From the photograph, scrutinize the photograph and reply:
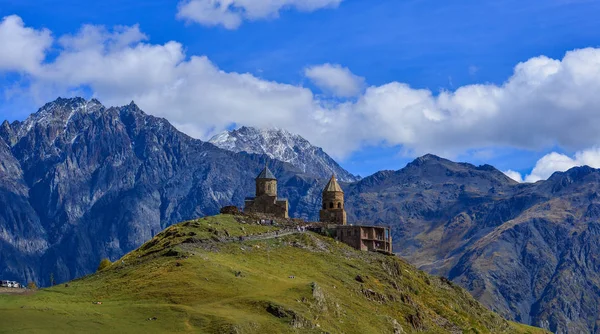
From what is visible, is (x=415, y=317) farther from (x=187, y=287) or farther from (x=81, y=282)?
(x=81, y=282)

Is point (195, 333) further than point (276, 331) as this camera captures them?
No

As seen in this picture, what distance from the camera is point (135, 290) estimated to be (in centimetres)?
15675

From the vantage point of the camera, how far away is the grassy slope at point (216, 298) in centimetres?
13600

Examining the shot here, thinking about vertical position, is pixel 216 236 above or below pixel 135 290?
above

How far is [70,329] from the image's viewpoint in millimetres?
129000

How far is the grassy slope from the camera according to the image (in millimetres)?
136000

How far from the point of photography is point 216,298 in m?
152

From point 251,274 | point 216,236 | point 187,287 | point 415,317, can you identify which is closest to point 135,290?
point 187,287

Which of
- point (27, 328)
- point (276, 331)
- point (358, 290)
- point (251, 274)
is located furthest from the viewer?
point (358, 290)

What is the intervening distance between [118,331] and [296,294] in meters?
39.3

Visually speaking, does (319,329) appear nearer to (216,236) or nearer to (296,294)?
(296,294)

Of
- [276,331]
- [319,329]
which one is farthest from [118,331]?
[319,329]

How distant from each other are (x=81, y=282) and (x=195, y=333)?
150ft

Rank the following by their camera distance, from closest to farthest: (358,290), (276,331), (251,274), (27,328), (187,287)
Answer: (27,328), (276,331), (187,287), (251,274), (358,290)
